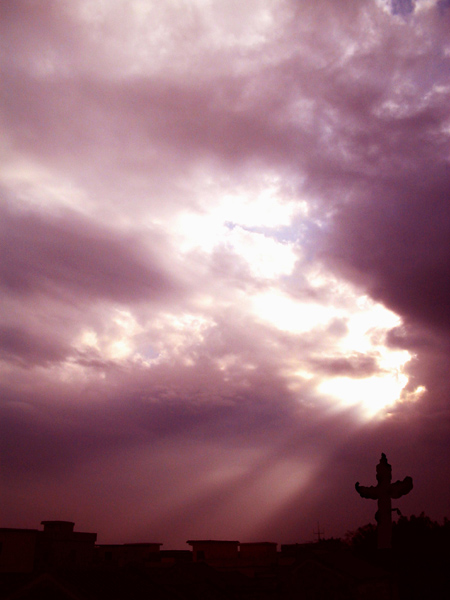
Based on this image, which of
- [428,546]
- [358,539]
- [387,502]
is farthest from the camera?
[358,539]

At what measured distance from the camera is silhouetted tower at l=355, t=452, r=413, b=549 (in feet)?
123

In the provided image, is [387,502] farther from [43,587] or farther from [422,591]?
[43,587]

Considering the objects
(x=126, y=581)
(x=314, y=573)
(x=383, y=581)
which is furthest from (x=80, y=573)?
(x=383, y=581)

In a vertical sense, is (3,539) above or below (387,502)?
below

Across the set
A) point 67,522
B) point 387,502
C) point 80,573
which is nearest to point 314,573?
point 387,502

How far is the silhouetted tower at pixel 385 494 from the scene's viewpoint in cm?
3744

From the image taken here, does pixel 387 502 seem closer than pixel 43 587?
No

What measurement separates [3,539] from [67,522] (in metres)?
16.3

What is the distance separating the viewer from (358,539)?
6875 centimetres

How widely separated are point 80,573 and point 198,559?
30.2 m

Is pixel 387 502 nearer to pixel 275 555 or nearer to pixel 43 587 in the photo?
pixel 43 587

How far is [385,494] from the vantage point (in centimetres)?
3791

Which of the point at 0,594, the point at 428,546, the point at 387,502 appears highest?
the point at 387,502

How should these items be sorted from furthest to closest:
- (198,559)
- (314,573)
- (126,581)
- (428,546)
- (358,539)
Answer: (358,539), (198,559), (428,546), (126,581), (314,573)
